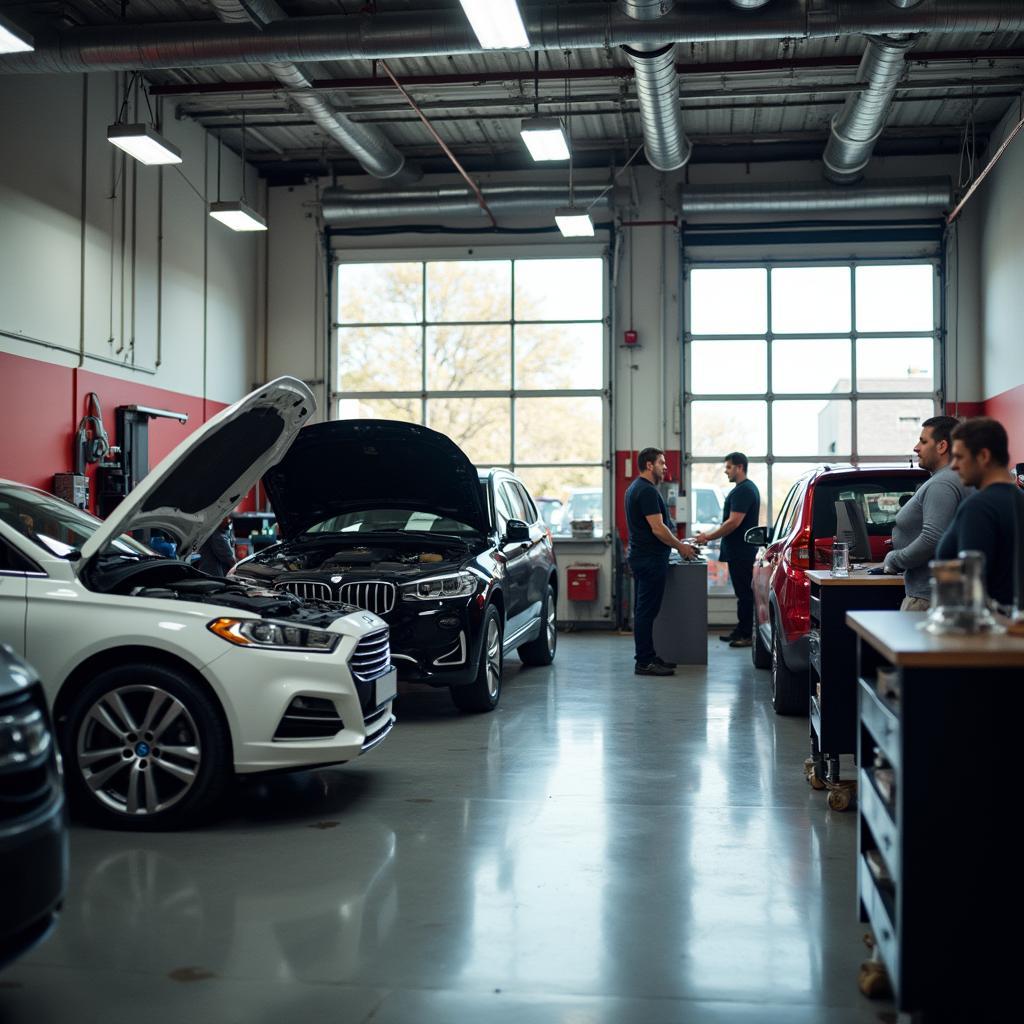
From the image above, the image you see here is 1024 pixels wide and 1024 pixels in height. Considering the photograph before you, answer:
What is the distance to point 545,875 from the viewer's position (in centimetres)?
423

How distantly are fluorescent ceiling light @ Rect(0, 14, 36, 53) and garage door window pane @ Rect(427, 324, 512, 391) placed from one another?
764 cm

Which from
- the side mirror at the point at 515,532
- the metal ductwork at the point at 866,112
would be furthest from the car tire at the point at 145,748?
the metal ductwork at the point at 866,112

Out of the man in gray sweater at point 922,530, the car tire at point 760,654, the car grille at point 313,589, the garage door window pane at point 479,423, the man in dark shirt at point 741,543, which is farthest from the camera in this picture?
the garage door window pane at point 479,423

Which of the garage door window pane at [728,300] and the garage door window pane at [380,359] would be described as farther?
the garage door window pane at [380,359]

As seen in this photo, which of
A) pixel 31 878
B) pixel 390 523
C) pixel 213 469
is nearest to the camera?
pixel 31 878

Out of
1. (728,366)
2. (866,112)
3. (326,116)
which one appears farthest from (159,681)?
(728,366)

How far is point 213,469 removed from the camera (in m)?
5.69

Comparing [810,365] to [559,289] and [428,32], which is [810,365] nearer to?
[559,289]

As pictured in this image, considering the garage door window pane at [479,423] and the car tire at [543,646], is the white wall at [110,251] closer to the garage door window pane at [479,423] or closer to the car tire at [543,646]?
the garage door window pane at [479,423]

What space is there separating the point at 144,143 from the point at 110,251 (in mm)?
1815

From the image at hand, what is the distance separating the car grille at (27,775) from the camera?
272 centimetres

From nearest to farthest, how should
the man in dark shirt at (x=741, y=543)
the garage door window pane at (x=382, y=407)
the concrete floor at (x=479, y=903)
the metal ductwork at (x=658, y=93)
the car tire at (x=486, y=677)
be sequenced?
the concrete floor at (x=479, y=903) → the car tire at (x=486, y=677) → the metal ductwork at (x=658, y=93) → the man in dark shirt at (x=741, y=543) → the garage door window pane at (x=382, y=407)

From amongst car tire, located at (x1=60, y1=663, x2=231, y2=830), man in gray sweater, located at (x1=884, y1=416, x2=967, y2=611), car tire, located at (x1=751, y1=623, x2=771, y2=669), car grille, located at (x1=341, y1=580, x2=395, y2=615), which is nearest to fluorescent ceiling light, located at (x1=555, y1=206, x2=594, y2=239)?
car tire, located at (x1=751, y1=623, x2=771, y2=669)

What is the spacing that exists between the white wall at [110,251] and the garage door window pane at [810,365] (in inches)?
271
